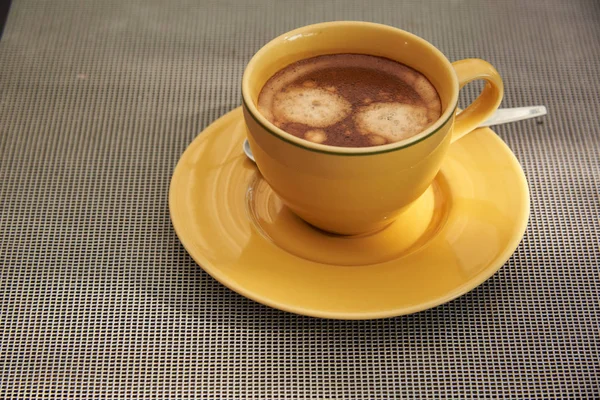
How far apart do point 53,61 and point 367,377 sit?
74 cm

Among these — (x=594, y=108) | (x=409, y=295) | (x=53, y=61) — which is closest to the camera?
(x=409, y=295)

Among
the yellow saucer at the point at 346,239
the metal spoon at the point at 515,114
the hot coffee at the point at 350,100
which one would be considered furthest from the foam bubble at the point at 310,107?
the metal spoon at the point at 515,114

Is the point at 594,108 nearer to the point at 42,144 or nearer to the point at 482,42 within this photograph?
the point at 482,42

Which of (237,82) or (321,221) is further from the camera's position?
(237,82)

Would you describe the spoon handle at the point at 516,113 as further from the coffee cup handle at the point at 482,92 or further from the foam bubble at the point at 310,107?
the foam bubble at the point at 310,107

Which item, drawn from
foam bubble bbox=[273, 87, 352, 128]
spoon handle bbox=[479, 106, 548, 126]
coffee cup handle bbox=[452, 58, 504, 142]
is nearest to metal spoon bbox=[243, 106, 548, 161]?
spoon handle bbox=[479, 106, 548, 126]

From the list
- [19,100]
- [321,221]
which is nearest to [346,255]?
[321,221]

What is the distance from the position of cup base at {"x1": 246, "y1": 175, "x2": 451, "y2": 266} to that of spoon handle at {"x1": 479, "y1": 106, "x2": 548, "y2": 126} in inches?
6.2

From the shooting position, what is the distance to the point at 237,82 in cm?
106

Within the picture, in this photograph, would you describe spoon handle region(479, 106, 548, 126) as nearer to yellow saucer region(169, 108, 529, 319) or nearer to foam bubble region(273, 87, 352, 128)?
yellow saucer region(169, 108, 529, 319)

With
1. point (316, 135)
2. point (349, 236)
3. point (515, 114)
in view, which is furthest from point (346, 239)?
point (515, 114)

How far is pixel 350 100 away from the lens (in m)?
0.77

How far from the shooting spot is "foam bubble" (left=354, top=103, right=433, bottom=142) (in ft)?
2.36

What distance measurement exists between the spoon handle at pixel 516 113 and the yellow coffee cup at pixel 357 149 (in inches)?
5.6
